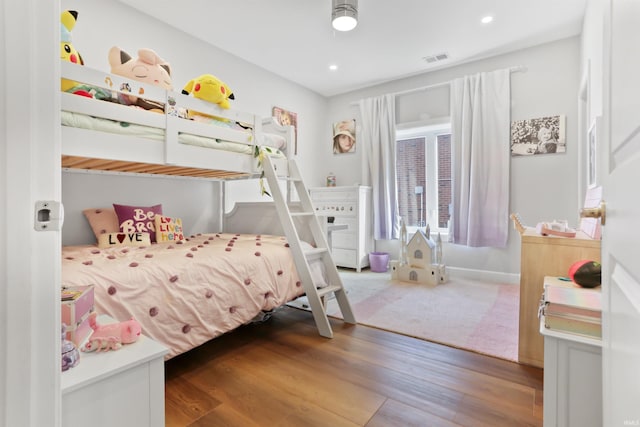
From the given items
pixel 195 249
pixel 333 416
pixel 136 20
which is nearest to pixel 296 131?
pixel 136 20

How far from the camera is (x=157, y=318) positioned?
4.86 ft

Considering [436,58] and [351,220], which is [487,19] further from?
[351,220]

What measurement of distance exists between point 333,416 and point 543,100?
365 centimetres

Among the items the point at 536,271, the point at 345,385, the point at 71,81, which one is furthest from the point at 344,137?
the point at 345,385

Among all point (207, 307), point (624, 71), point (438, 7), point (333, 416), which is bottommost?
point (333, 416)

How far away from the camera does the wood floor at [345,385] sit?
129 centimetres

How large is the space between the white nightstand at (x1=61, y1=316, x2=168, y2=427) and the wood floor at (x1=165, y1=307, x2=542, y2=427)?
0.45 metres

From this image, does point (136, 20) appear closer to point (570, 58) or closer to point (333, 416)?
point (333, 416)

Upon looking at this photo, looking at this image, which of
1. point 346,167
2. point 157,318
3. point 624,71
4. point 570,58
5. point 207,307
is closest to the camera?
point 624,71

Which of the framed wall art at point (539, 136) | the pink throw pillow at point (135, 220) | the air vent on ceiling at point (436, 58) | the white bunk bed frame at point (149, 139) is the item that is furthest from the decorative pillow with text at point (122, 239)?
the framed wall art at point (539, 136)

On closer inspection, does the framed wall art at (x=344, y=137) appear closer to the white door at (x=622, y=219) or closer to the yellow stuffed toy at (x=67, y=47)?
the yellow stuffed toy at (x=67, y=47)

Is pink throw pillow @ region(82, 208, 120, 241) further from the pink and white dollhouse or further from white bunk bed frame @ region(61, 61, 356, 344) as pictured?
the pink and white dollhouse

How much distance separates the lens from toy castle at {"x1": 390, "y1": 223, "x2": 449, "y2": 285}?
3404 millimetres

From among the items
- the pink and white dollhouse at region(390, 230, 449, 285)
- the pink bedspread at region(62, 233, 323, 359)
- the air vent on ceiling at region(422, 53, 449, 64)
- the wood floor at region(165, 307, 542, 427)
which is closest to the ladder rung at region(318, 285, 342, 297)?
the pink bedspread at region(62, 233, 323, 359)
